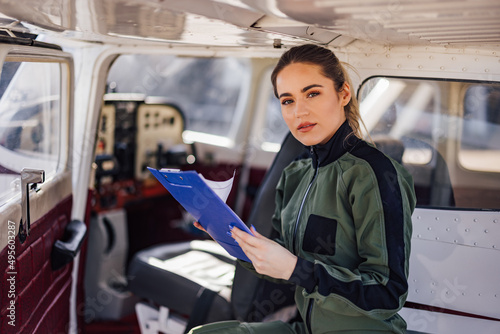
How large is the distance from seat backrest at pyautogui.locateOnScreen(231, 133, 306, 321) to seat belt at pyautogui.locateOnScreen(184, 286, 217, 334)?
18 centimetres

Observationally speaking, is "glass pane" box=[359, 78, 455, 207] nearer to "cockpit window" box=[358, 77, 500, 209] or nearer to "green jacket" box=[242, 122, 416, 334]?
"cockpit window" box=[358, 77, 500, 209]

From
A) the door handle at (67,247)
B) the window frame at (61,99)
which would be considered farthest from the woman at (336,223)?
the window frame at (61,99)

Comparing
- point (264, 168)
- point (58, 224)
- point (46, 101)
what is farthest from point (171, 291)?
point (264, 168)

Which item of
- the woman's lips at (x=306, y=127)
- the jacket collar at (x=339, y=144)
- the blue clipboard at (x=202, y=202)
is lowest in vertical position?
the blue clipboard at (x=202, y=202)

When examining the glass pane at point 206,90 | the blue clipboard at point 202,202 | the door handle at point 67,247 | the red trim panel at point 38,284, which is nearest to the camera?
the blue clipboard at point 202,202

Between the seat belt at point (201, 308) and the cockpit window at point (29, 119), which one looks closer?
the cockpit window at point (29, 119)

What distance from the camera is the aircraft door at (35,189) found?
189cm

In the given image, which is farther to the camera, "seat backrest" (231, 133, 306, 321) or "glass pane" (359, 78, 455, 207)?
"seat backrest" (231, 133, 306, 321)

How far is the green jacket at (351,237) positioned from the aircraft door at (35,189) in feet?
3.26

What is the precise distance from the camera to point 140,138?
14.0 ft

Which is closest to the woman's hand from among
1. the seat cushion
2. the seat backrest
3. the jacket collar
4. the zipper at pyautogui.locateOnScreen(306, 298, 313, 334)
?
the zipper at pyautogui.locateOnScreen(306, 298, 313, 334)

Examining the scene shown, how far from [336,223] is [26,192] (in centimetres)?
113

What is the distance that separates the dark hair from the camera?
5.73 ft

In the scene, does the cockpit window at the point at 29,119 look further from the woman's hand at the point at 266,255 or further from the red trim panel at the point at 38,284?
the woman's hand at the point at 266,255
